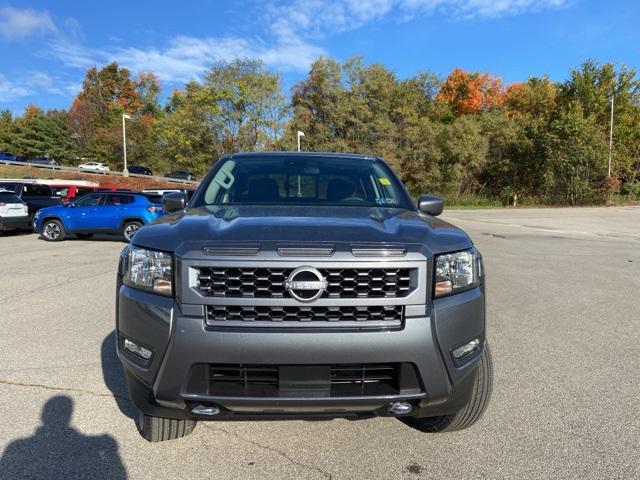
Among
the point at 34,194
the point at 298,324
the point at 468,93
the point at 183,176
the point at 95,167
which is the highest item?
the point at 468,93

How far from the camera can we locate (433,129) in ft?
141

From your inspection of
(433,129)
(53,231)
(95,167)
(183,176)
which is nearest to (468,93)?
(433,129)

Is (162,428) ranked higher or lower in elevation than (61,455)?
higher

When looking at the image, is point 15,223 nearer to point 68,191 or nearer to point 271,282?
point 68,191

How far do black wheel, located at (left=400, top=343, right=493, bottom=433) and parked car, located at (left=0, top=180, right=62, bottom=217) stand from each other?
18688 millimetres

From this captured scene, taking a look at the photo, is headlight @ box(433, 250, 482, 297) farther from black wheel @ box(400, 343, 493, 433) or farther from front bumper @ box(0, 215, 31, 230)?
front bumper @ box(0, 215, 31, 230)

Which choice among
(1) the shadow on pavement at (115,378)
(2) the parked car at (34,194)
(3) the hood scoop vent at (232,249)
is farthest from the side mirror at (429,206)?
(2) the parked car at (34,194)

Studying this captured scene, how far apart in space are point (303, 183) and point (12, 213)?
1533 cm

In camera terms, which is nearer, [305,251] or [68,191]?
[305,251]

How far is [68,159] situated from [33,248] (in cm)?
6428

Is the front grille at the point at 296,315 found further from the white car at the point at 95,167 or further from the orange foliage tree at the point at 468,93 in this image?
the orange foliage tree at the point at 468,93

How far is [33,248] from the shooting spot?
510 inches

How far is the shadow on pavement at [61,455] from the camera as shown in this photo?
2.57 m

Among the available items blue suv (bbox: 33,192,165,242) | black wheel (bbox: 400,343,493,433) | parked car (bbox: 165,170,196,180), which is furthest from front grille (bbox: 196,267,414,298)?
parked car (bbox: 165,170,196,180)
